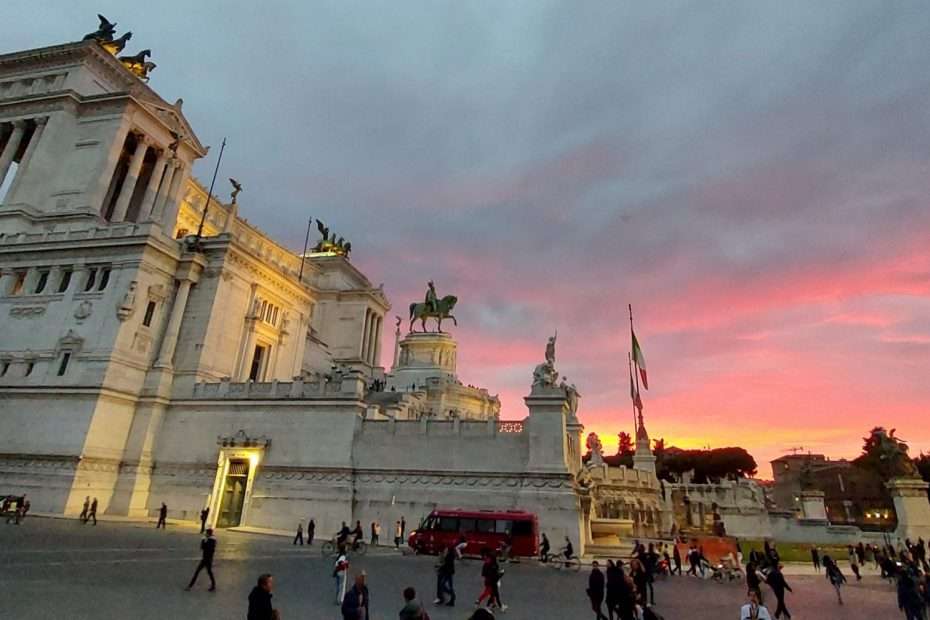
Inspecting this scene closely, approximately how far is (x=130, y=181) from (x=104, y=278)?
607 inches

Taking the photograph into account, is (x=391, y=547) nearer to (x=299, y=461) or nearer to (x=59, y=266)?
(x=299, y=461)

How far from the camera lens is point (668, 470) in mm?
97875

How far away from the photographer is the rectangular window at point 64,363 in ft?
109

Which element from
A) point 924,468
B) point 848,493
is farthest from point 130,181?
point 848,493

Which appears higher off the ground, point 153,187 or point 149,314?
point 153,187

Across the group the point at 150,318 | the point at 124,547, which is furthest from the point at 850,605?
the point at 150,318

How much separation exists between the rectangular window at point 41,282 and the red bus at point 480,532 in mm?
32581

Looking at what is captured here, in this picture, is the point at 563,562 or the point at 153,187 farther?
the point at 153,187

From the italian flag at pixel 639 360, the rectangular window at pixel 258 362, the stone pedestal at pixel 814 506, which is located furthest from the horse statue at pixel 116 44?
the stone pedestal at pixel 814 506

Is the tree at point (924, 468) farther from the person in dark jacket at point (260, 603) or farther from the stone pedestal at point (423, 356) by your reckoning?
the person in dark jacket at point (260, 603)

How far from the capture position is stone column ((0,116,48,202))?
4419cm

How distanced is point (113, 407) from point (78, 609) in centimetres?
2829

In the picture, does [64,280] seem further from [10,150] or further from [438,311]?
[438,311]

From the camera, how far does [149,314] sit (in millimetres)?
36125
